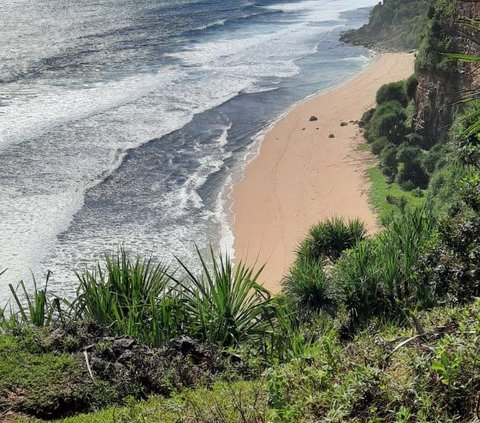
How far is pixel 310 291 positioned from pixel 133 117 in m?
24.6

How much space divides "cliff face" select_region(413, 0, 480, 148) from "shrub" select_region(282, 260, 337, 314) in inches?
538

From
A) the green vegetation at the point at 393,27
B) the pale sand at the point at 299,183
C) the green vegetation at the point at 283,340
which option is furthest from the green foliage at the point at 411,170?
the green vegetation at the point at 393,27

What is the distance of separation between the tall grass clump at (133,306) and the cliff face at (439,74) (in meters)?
17.2

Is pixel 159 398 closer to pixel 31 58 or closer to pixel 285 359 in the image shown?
pixel 285 359

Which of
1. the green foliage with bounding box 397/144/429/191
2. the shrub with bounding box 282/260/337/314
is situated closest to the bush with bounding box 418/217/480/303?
the shrub with bounding box 282/260/337/314

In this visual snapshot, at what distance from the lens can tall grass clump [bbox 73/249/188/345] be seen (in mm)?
7645

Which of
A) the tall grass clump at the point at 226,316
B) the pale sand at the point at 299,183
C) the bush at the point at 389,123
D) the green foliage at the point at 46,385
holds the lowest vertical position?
the pale sand at the point at 299,183

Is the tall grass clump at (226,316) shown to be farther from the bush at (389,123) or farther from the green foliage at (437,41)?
the bush at (389,123)

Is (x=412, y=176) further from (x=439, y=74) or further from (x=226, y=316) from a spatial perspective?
(x=226, y=316)

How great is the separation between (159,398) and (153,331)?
1611mm

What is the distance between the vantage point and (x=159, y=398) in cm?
600

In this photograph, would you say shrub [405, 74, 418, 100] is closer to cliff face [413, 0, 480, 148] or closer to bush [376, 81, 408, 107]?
bush [376, 81, 408, 107]

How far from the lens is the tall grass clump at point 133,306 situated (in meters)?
7.64

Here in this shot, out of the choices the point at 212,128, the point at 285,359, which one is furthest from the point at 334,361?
the point at 212,128
